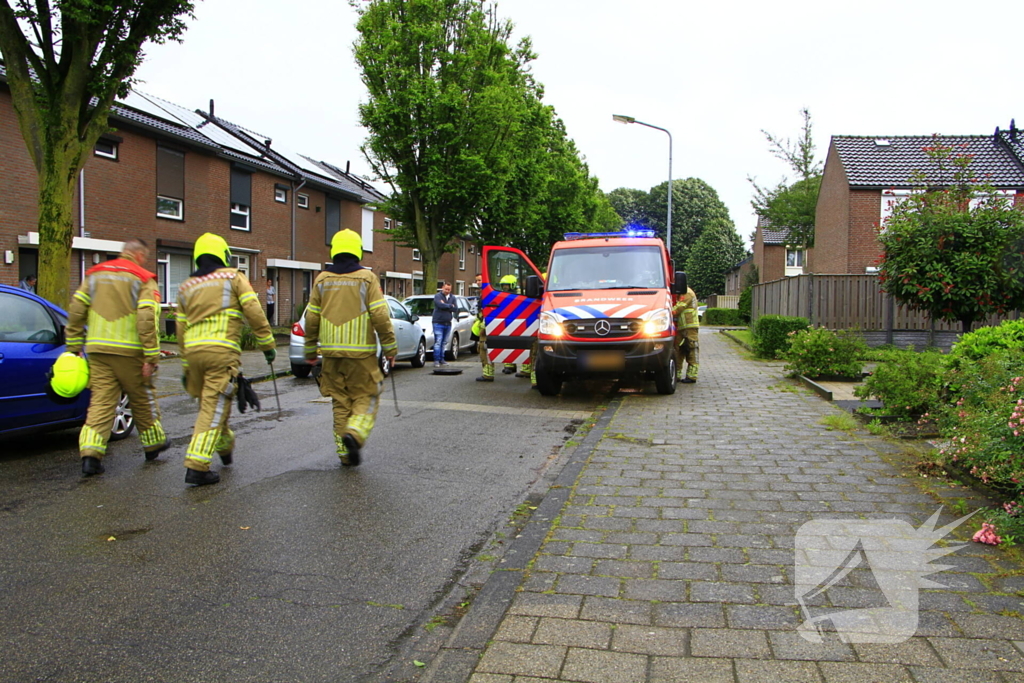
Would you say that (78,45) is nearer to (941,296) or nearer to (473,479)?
(473,479)

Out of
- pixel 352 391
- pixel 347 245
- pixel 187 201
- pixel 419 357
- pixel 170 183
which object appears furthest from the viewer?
pixel 187 201

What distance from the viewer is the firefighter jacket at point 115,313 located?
582 centimetres

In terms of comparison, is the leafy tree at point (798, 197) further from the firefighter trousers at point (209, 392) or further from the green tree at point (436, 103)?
the firefighter trousers at point (209, 392)

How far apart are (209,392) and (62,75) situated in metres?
9.34

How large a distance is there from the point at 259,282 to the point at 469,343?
12339 mm

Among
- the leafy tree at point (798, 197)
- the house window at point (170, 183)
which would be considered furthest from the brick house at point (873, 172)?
the house window at point (170, 183)

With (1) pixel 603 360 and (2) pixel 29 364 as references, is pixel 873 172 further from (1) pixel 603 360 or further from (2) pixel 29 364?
(2) pixel 29 364

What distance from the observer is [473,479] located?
5.93 metres

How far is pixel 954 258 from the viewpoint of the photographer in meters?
12.0

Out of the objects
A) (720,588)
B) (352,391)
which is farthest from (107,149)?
(720,588)

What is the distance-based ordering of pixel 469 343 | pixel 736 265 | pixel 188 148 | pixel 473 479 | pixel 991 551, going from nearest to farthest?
pixel 991 551 → pixel 473 479 → pixel 469 343 → pixel 188 148 → pixel 736 265

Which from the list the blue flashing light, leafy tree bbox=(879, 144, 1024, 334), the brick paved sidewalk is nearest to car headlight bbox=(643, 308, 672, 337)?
the blue flashing light

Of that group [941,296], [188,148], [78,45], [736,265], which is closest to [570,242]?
[941,296]

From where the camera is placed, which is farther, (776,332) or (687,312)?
(776,332)
